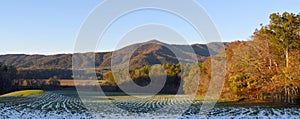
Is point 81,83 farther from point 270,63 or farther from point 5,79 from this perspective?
point 270,63

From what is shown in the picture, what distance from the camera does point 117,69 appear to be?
70562 mm

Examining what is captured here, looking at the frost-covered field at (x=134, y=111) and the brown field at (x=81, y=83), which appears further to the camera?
the brown field at (x=81, y=83)

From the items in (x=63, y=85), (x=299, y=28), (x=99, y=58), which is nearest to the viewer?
(x=299, y=28)

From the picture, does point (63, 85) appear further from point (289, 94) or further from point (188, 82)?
point (289, 94)

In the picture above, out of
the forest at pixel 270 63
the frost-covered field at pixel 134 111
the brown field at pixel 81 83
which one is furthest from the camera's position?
the brown field at pixel 81 83

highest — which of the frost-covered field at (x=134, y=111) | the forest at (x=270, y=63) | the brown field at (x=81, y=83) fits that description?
the forest at (x=270, y=63)

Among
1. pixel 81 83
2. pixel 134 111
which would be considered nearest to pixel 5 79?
pixel 81 83

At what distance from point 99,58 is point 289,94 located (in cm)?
6691

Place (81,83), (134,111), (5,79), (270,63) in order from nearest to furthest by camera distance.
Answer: (134,111) < (270,63) < (5,79) < (81,83)

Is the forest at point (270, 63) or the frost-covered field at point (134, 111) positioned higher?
the forest at point (270, 63)

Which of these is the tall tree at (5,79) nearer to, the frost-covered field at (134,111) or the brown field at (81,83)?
the brown field at (81,83)

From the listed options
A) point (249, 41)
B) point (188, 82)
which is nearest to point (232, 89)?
point (249, 41)

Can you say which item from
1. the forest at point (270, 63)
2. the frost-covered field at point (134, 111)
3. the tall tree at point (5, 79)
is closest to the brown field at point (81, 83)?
the tall tree at point (5, 79)

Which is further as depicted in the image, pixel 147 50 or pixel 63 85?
pixel 147 50
